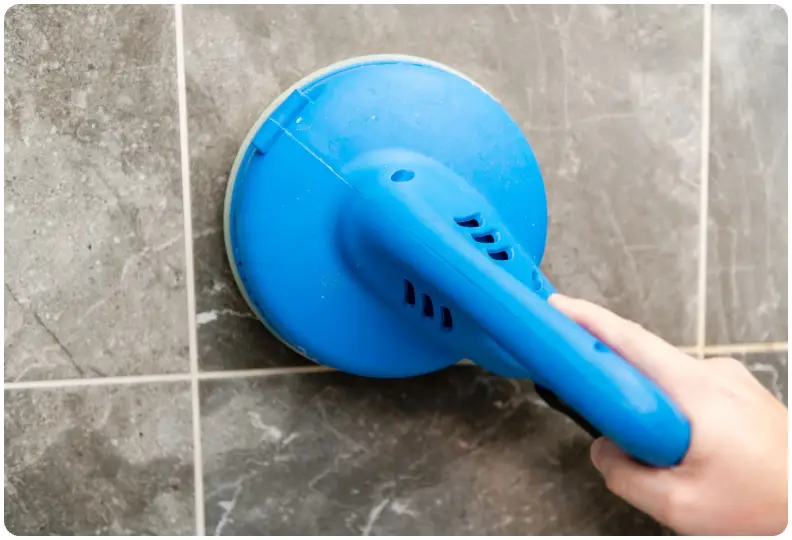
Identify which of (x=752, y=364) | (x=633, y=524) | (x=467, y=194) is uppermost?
(x=467, y=194)

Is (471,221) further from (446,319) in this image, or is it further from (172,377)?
(172,377)

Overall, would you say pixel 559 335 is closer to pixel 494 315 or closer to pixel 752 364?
pixel 494 315

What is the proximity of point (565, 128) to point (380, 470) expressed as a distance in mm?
258

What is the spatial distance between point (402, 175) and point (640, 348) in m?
0.15

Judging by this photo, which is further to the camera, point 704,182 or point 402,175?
point 704,182

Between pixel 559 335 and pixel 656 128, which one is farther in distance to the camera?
pixel 656 128

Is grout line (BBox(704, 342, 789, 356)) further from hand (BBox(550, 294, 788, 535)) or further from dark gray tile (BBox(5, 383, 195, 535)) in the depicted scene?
dark gray tile (BBox(5, 383, 195, 535))

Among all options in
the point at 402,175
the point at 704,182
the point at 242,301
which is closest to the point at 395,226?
the point at 402,175

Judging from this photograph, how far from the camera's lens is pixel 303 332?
409 millimetres

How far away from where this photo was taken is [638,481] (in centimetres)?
37

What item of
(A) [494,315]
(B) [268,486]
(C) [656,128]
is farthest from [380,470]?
(C) [656,128]

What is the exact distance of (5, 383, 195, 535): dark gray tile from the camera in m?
0.44

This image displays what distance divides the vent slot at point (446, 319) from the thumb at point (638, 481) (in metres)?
0.12

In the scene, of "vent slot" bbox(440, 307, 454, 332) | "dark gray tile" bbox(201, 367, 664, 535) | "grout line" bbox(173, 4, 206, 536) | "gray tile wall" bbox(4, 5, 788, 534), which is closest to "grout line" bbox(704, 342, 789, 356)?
"gray tile wall" bbox(4, 5, 788, 534)
